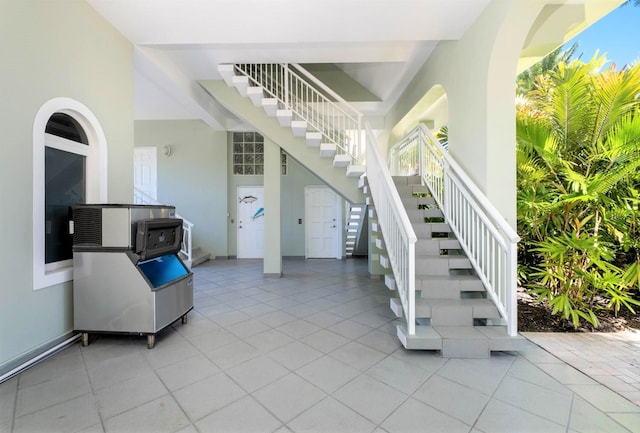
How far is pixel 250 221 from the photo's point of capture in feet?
23.8

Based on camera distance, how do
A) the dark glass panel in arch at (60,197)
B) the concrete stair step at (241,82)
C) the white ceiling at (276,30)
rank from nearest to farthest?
1. the dark glass panel in arch at (60,197)
2. the white ceiling at (276,30)
3. the concrete stair step at (241,82)

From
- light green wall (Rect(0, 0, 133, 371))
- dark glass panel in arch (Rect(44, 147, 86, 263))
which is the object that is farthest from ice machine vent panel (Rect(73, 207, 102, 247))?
light green wall (Rect(0, 0, 133, 371))

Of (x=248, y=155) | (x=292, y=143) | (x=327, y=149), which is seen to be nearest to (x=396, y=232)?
(x=327, y=149)

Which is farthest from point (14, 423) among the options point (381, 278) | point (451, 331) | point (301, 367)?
point (381, 278)

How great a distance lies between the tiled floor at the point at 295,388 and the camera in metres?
1.58

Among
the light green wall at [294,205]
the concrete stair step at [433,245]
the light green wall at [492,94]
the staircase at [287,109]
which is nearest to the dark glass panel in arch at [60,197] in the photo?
the staircase at [287,109]

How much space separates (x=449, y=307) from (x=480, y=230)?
878 mm

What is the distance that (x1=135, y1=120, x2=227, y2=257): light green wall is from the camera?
694 centimetres

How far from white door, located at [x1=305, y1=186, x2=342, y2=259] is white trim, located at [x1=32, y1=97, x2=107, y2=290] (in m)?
5.08

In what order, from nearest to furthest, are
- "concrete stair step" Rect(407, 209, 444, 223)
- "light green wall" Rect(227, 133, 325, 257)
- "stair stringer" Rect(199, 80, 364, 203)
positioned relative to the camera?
1. "concrete stair step" Rect(407, 209, 444, 223)
2. "stair stringer" Rect(199, 80, 364, 203)
3. "light green wall" Rect(227, 133, 325, 257)

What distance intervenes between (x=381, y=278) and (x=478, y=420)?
3529 mm

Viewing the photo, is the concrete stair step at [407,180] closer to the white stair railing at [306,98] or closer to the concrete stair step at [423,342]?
the white stair railing at [306,98]

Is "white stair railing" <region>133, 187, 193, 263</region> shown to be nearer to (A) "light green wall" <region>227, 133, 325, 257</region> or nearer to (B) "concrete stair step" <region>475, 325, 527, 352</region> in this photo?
(A) "light green wall" <region>227, 133, 325, 257</region>

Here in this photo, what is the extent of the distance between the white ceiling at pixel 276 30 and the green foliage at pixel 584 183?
1.41m
